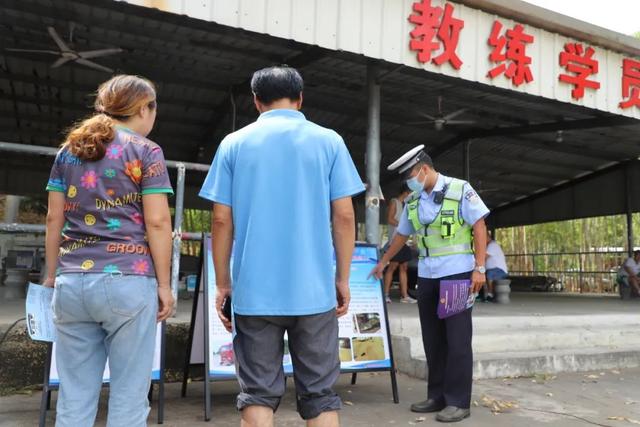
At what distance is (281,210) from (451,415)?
218 cm

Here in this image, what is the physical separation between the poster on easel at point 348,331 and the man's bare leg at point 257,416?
149 centimetres

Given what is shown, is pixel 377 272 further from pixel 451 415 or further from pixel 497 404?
pixel 497 404

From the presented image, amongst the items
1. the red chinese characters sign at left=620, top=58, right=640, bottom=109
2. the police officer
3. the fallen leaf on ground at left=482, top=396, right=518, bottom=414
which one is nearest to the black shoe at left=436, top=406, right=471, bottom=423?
the police officer

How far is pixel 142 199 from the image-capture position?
2.23 m

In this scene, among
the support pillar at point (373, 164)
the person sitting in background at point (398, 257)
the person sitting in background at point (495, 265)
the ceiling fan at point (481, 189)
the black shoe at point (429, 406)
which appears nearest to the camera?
the black shoe at point (429, 406)

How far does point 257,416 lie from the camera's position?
2170 mm

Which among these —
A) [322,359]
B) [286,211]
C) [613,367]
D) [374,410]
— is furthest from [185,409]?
[613,367]

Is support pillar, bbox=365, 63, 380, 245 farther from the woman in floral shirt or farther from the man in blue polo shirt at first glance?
the woman in floral shirt

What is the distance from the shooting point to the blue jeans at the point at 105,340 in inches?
82.4

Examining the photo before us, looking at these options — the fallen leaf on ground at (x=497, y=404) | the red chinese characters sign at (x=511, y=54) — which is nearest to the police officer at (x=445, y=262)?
the fallen leaf on ground at (x=497, y=404)

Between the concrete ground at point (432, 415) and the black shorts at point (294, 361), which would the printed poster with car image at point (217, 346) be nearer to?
the concrete ground at point (432, 415)

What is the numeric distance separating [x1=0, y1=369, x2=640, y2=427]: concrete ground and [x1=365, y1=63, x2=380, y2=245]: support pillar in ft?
5.61

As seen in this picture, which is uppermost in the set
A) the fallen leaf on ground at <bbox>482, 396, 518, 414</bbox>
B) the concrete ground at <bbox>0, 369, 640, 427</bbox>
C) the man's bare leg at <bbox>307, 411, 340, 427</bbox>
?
the man's bare leg at <bbox>307, 411, 340, 427</bbox>

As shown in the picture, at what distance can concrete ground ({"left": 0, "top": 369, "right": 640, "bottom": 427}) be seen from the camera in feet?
11.9
